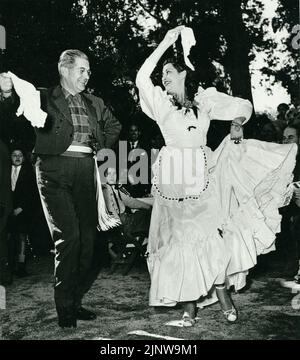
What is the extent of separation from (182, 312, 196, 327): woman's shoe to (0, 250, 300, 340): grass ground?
0.07 metres

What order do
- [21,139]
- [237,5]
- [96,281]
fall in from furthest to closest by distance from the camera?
[237,5]
[21,139]
[96,281]

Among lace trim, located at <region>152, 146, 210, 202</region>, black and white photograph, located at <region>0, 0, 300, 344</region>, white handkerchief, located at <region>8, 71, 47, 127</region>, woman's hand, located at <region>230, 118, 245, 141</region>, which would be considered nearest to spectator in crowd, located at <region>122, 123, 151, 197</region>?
black and white photograph, located at <region>0, 0, 300, 344</region>

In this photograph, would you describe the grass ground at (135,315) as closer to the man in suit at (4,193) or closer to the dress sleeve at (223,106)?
the man in suit at (4,193)

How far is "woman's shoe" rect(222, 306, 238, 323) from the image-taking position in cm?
402

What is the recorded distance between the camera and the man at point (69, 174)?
3916 mm

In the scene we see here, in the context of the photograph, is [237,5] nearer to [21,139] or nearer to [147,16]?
[147,16]

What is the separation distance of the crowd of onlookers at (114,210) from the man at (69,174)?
1.43m

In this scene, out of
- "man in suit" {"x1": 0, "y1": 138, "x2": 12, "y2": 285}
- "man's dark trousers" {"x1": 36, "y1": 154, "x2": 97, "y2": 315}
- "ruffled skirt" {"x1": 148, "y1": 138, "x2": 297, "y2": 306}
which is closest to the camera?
"man's dark trousers" {"x1": 36, "y1": 154, "x2": 97, "y2": 315}

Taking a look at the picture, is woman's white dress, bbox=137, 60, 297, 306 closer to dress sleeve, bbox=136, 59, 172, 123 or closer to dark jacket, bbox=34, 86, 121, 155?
dress sleeve, bbox=136, 59, 172, 123

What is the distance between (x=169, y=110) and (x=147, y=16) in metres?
9.07

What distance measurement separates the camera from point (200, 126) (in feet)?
13.8

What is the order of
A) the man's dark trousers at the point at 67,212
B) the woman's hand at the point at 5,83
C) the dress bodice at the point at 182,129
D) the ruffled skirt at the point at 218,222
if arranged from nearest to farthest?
1. the woman's hand at the point at 5,83
2. the man's dark trousers at the point at 67,212
3. the ruffled skirt at the point at 218,222
4. the dress bodice at the point at 182,129

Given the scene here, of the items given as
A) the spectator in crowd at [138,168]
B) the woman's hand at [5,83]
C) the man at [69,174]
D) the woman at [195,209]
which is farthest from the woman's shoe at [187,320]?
the spectator in crowd at [138,168]
